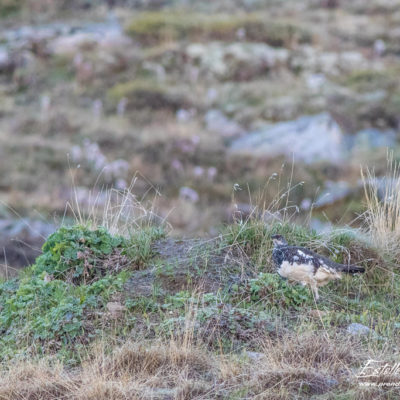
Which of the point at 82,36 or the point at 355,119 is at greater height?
the point at 82,36

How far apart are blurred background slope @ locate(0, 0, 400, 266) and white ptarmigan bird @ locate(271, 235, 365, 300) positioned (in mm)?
7253

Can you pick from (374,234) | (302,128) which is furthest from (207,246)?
(302,128)

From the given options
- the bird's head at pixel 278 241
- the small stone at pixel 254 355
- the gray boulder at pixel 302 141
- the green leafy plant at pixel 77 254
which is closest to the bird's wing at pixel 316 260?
the bird's head at pixel 278 241

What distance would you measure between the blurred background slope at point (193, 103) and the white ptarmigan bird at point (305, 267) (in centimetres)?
725

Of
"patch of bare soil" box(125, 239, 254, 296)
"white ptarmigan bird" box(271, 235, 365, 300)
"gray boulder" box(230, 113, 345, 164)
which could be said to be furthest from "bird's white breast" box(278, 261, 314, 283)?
"gray boulder" box(230, 113, 345, 164)

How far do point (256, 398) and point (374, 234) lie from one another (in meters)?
3.08

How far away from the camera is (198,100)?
19719 mm

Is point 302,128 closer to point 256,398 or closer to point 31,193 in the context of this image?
point 31,193

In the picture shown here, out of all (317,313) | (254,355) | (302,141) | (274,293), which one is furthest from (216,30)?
(254,355)

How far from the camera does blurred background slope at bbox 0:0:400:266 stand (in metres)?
15.6

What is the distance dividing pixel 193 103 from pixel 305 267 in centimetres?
1470

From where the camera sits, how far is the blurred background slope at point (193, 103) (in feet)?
51.0

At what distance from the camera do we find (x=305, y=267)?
5293mm

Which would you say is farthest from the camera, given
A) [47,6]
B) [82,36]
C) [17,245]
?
[47,6]
